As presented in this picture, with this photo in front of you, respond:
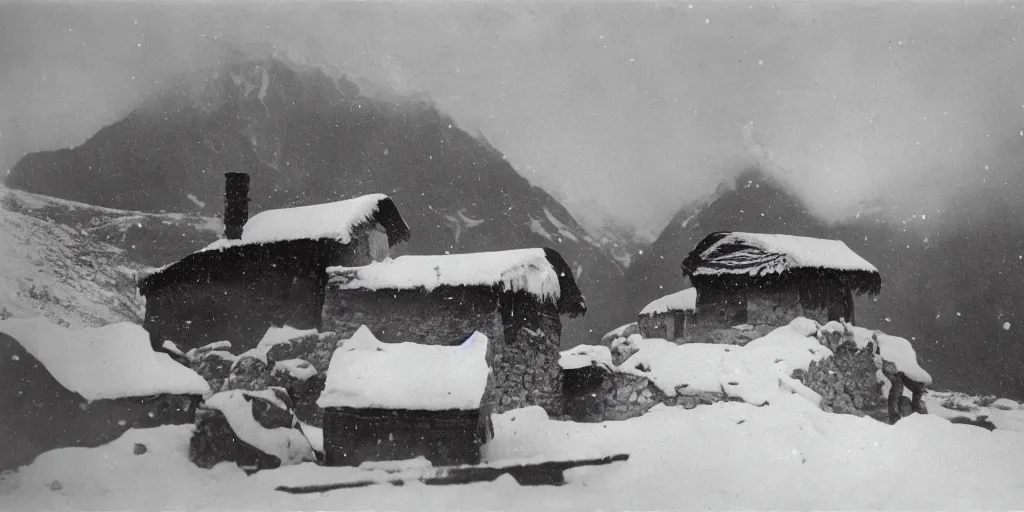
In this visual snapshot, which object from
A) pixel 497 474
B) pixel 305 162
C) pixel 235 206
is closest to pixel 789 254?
pixel 497 474

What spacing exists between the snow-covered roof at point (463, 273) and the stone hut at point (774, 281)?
381cm

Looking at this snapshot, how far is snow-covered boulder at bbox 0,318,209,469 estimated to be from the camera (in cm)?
714

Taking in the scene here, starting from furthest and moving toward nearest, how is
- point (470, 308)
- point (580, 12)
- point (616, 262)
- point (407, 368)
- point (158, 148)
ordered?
1. point (616, 262)
2. point (158, 148)
3. point (470, 308)
4. point (580, 12)
5. point (407, 368)

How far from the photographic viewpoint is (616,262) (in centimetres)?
3216

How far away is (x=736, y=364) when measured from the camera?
1145 centimetres

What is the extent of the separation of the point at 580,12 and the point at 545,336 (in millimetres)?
6508

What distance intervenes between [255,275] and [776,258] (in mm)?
11566

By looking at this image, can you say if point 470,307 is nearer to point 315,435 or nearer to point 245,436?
point 315,435

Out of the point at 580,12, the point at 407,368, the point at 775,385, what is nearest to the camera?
the point at 407,368

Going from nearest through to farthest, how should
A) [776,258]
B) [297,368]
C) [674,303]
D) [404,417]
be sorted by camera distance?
[404,417] < [297,368] < [776,258] < [674,303]

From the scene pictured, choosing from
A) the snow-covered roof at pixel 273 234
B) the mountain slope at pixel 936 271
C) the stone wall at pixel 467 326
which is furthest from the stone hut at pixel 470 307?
the mountain slope at pixel 936 271

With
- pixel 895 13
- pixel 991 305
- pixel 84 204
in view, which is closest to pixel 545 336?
pixel 895 13

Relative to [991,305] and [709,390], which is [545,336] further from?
[991,305]

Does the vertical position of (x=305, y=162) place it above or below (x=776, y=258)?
above
